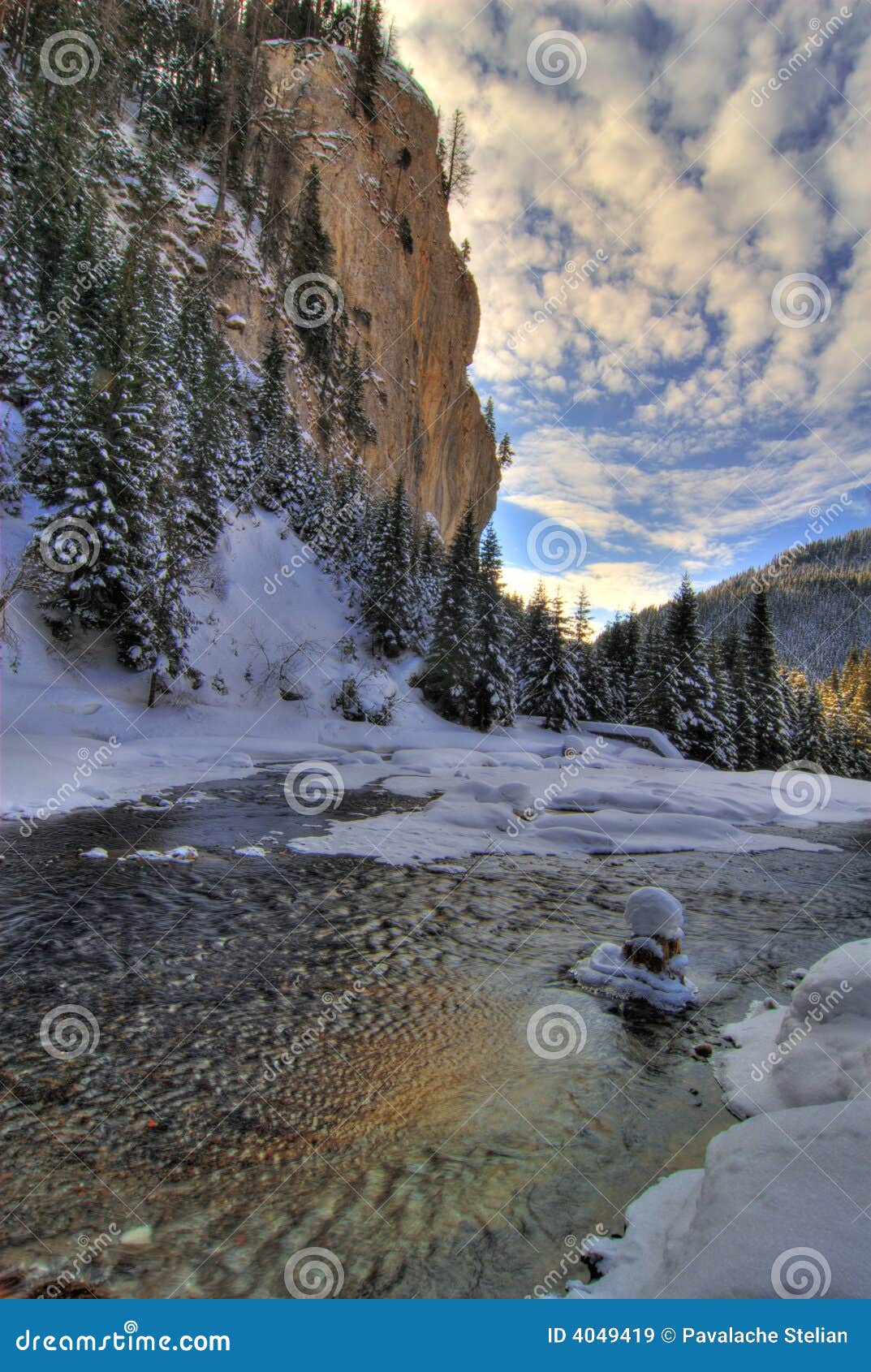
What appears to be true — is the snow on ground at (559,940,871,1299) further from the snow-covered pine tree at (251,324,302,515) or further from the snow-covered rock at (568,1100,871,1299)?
the snow-covered pine tree at (251,324,302,515)

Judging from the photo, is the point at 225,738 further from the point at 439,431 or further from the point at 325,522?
the point at 439,431

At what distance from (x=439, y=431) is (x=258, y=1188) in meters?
69.5

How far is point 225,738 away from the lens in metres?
23.0

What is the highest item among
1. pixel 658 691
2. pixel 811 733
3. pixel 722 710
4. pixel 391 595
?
pixel 391 595

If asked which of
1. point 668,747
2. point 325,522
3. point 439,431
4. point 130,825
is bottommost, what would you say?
point 130,825

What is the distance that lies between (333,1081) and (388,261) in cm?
6299

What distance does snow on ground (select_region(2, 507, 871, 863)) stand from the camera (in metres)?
12.1

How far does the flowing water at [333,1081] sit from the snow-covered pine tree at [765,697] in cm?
3542

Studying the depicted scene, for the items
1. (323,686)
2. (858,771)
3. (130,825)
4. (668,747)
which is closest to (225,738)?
(323,686)

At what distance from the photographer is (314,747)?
24.4 meters

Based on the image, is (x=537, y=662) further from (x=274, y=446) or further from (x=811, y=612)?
(x=811, y=612)

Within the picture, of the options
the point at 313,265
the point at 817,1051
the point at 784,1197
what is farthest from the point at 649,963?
the point at 313,265

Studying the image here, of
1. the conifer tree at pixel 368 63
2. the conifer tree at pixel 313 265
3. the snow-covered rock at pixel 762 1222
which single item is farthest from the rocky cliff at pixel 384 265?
the snow-covered rock at pixel 762 1222

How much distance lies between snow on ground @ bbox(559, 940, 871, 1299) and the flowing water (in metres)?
0.23
